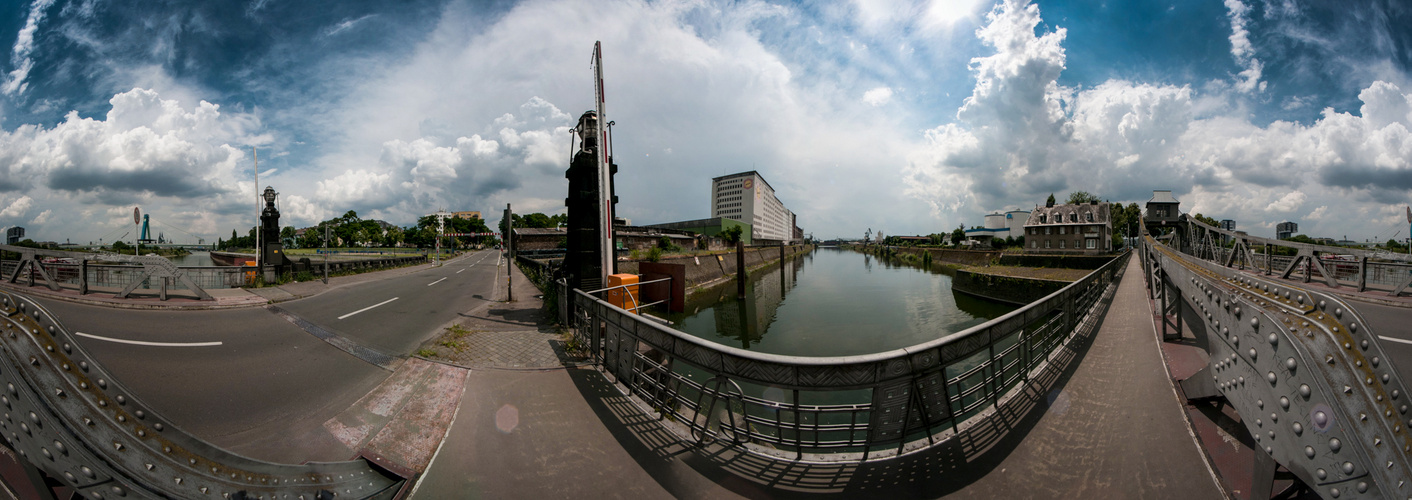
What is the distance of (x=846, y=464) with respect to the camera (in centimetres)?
248

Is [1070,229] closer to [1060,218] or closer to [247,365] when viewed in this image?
[1060,218]

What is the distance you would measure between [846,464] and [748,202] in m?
86.1

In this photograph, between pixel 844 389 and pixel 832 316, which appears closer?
pixel 844 389

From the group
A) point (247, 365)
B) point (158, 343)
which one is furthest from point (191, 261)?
point (247, 365)

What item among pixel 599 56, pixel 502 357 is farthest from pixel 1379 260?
pixel 502 357

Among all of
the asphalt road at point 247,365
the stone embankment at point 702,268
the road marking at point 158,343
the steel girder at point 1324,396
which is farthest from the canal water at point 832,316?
the steel girder at point 1324,396

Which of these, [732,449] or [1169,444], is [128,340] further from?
[1169,444]

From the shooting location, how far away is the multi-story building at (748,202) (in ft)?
284

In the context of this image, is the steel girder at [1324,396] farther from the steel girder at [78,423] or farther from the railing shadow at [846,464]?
the steel girder at [78,423]

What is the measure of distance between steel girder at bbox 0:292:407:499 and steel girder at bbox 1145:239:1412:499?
4523mm

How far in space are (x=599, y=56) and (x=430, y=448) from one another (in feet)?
23.0

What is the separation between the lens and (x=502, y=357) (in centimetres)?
470

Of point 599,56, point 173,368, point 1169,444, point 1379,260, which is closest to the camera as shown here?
point 1169,444

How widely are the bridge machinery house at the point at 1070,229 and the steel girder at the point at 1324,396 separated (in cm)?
4452
